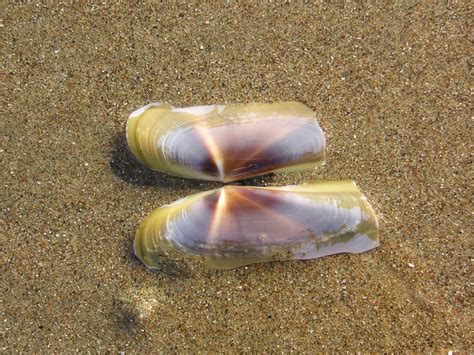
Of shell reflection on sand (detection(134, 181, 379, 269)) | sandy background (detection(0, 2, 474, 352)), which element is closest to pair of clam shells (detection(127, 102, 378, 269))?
shell reflection on sand (detection(134, 181, 379, 269))

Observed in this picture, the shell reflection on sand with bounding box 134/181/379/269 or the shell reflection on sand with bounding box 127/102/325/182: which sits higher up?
the shell reflection on sand with bounding box 127/102/325/182

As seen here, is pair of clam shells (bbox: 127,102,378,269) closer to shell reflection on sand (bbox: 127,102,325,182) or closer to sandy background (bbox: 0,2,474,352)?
shell reflection on sand (bbox: 127,102,325,182)

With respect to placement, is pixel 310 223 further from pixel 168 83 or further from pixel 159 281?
pixel 168 83

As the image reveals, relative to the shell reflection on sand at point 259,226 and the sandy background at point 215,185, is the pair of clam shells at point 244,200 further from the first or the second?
the sandy background at point 215,185

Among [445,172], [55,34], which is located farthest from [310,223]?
[55,34]

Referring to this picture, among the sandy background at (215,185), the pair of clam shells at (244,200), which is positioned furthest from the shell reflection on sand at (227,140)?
the sandy background at (215,185)

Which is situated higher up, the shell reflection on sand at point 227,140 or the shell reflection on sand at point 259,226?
the shell reflection on sand at point 227,140

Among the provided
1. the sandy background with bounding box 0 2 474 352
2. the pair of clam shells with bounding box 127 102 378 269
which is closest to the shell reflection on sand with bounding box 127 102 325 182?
the pair of clam shells with bounding box 127 102 378 269
